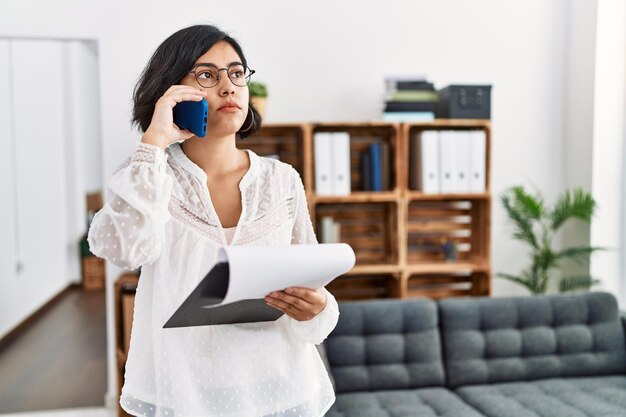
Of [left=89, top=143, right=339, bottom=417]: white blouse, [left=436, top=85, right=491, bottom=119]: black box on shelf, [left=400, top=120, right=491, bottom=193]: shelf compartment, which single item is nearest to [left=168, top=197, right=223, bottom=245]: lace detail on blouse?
[left=89, top=143, right=339, bottom=417]: white blouse

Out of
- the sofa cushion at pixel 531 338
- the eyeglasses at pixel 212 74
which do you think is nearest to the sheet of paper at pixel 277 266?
the eyeglasses at pixel 212 74

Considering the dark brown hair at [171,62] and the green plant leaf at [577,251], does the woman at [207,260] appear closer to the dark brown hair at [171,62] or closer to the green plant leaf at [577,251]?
the dark brown hair at [171,62]

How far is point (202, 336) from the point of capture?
1.17 m

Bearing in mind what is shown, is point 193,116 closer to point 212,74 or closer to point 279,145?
point 212,74

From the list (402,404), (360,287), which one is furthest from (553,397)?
(360,287)

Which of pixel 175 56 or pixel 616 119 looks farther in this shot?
pixel 616 119

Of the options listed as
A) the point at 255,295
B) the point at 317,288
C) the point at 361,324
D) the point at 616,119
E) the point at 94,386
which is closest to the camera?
the point at 255,295

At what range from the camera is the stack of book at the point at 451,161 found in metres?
3.18

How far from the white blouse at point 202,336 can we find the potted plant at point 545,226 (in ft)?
7.57

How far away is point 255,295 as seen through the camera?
1004 mm

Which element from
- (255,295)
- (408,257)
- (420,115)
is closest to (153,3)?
(420,115)

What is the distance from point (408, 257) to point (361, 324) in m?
0.82

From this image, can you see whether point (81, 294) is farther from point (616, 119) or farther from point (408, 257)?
point (616, 119)

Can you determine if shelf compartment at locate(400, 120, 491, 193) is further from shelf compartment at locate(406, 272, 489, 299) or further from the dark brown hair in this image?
the dark brown hair
